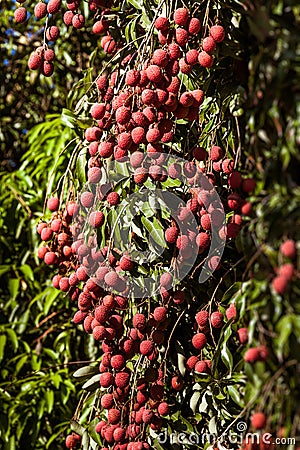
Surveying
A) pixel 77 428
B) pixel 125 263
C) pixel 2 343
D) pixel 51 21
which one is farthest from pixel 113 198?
pixel 2 343

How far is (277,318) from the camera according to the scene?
80 cm

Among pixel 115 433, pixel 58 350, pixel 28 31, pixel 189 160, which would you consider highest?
pixel 28 31

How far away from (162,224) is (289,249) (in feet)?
1.85

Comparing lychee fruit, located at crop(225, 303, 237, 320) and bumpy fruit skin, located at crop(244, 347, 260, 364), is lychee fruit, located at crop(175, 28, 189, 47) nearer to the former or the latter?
lychee fruit, located at crop(225, 303, 237, 320)

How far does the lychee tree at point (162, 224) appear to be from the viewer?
1.19 metres

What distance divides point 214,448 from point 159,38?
69cm

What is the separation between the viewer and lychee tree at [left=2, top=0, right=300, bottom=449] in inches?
46.9

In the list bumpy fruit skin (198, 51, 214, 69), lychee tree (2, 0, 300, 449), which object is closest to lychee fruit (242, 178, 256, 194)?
lychee tree (2, 0, 300, 449)

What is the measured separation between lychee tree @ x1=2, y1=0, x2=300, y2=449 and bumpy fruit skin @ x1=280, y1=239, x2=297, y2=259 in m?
0.22

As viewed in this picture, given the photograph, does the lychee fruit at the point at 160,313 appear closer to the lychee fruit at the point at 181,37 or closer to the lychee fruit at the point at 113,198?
the lychee fruit at the point at 113,198

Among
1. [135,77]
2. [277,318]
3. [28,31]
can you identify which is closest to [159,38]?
[135,77]

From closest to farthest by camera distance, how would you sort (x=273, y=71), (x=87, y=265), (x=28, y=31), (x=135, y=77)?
1. (x=273, y=71)
2. (x=135, y=77)
3. (x=87, y=265)
4. (x=28, y=31)

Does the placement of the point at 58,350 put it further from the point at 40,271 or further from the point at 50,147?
the point at 50,147

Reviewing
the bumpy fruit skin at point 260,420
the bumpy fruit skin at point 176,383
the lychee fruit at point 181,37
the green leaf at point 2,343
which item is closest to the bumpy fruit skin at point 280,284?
the bumpy fruit skin at point 260,420
